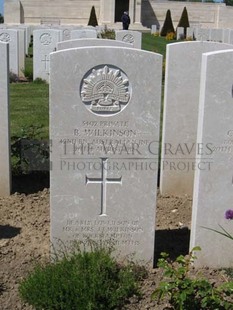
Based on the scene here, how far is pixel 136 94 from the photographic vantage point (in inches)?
151

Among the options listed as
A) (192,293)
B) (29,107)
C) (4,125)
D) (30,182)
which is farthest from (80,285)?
(29,107)

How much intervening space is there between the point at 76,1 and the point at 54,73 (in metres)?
47.4

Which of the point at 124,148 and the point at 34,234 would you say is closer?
the point at 124,148

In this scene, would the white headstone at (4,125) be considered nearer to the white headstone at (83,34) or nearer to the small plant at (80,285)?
the small plant at (80,285)

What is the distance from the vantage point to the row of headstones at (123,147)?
3.80m

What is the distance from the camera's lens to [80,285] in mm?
3506

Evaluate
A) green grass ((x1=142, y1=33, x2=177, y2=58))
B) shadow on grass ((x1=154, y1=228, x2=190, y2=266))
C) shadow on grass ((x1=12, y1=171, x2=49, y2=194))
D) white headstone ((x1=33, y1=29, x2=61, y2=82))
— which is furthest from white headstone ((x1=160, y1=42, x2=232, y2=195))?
green grass ((x1=142, y1=33, x2=177, y2=58))

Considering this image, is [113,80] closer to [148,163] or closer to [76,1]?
[148,163]

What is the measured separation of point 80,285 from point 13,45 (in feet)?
32.6

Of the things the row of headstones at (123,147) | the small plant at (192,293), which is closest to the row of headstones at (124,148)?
the row of headstones at (123,147)

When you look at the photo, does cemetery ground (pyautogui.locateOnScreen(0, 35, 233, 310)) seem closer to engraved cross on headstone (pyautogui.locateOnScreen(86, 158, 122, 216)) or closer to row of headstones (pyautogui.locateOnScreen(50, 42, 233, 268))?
row of headstones (pyautogui.locateOnScreen(50, 42, 233, 268))

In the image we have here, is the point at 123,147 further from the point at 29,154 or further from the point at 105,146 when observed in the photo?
the point at 29,154

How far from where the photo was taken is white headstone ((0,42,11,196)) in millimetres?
5285

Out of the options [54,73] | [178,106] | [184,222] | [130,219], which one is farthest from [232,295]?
[178,106]
